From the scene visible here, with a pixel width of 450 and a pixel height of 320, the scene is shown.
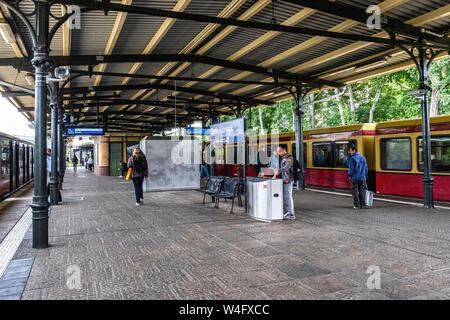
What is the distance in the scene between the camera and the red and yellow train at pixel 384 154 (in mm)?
10070

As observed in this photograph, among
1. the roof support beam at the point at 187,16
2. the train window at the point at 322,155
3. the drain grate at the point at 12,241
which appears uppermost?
the roof support beam at the point at 187,16

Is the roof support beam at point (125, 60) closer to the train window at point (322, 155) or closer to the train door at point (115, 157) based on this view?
the train window at point (322, 155)

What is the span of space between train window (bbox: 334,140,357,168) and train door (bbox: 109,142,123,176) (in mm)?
19849

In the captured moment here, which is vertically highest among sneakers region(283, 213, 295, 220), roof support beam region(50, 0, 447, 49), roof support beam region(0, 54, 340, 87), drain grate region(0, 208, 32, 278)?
roof support beam region(0, 54, 340, 87)

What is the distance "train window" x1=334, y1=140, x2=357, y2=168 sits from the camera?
536 inches

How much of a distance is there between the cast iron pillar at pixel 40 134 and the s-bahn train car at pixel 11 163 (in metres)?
6.83

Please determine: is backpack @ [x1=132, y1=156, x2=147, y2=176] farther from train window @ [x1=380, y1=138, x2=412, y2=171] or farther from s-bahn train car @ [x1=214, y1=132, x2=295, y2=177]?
train window @ [x1=380, y1=138, x2=412, y2=171]

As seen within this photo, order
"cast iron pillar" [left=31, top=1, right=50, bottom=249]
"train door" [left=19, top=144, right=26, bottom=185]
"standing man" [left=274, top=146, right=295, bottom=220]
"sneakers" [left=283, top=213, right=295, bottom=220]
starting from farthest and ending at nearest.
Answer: "train door" [left=19, top=144, right=26, bottom=185] < "sneakers" [left=283, top=213, right=295, bottom=220] < "standing man" [left=274, top=146, right=295, bottom=220] < "cast iron pillar" [left=31, top=1, right=50, bottom=249]

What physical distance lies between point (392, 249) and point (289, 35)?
6.90 meters

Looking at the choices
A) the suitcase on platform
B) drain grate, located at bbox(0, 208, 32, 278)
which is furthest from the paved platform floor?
the suitcase on platform

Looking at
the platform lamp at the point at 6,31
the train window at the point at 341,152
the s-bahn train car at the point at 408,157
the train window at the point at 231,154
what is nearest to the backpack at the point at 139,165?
the platform lamp at the point at 6,31

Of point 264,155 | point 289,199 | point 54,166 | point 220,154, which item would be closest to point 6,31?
point 54,166

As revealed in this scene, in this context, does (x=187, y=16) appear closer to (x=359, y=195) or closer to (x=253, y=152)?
→ (x=359, y=195)

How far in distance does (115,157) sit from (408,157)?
2363cm
